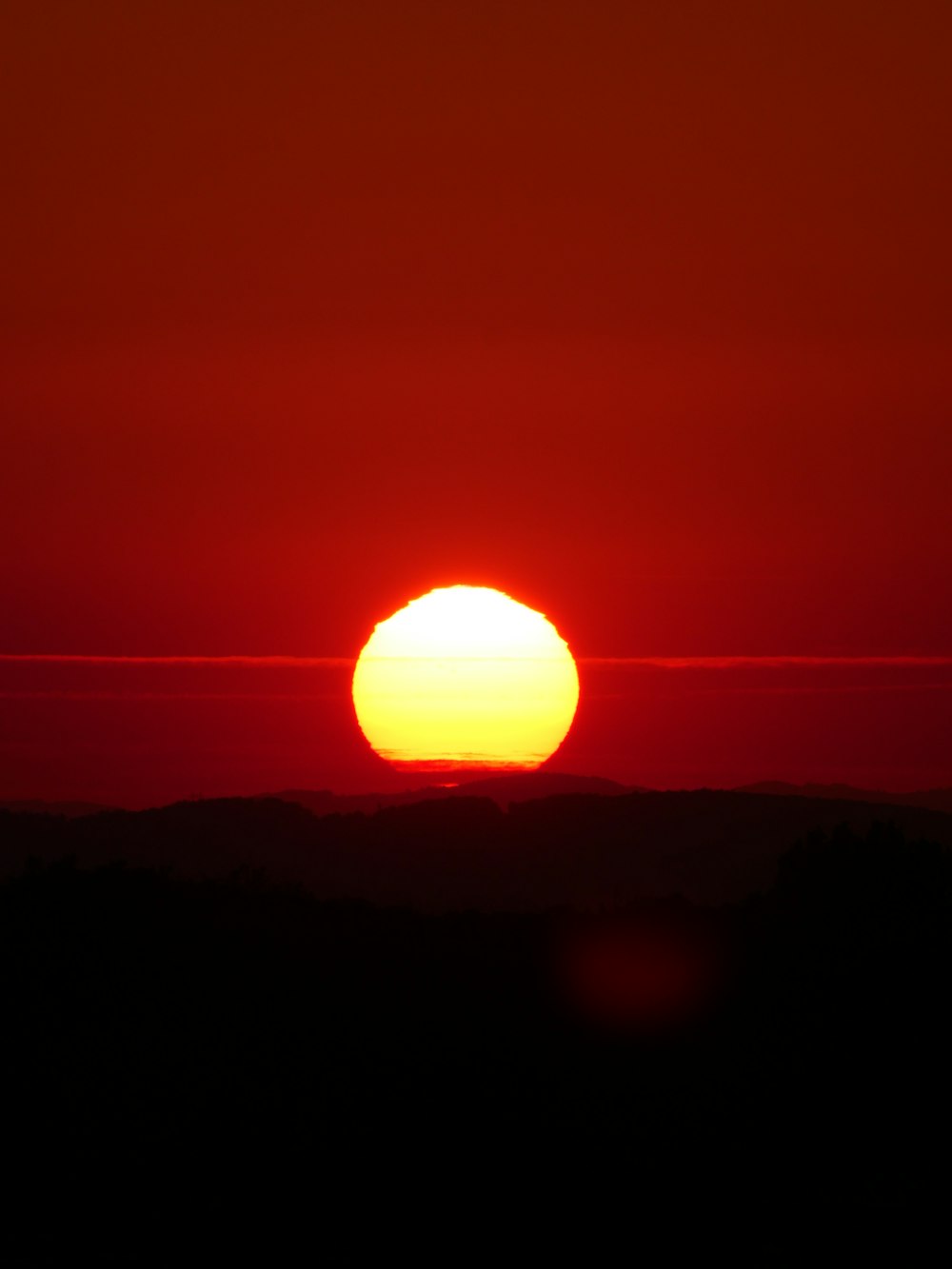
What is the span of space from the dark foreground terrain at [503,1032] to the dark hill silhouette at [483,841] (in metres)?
71.1

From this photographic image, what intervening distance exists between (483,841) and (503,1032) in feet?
336

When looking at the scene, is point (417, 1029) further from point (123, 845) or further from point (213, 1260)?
point (123, 845)

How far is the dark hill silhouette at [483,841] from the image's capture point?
116m

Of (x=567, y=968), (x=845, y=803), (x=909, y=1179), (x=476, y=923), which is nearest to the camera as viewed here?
(x=909, y=1179)

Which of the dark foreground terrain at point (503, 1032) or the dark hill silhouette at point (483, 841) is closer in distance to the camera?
the dark foreground terrain at point (503, 1032)

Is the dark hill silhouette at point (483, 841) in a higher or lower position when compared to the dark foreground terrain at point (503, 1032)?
higher

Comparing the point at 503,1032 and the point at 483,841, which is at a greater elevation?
the point at 483,841

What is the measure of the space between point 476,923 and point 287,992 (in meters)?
5.36

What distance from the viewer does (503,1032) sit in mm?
31484

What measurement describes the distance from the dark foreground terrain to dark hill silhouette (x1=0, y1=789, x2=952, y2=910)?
71075mm

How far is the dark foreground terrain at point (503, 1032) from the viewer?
28.2 metres

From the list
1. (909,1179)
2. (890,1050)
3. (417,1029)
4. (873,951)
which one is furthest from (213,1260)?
(873,951)

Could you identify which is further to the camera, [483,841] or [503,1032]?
[483,841]

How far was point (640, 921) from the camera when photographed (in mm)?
37281
